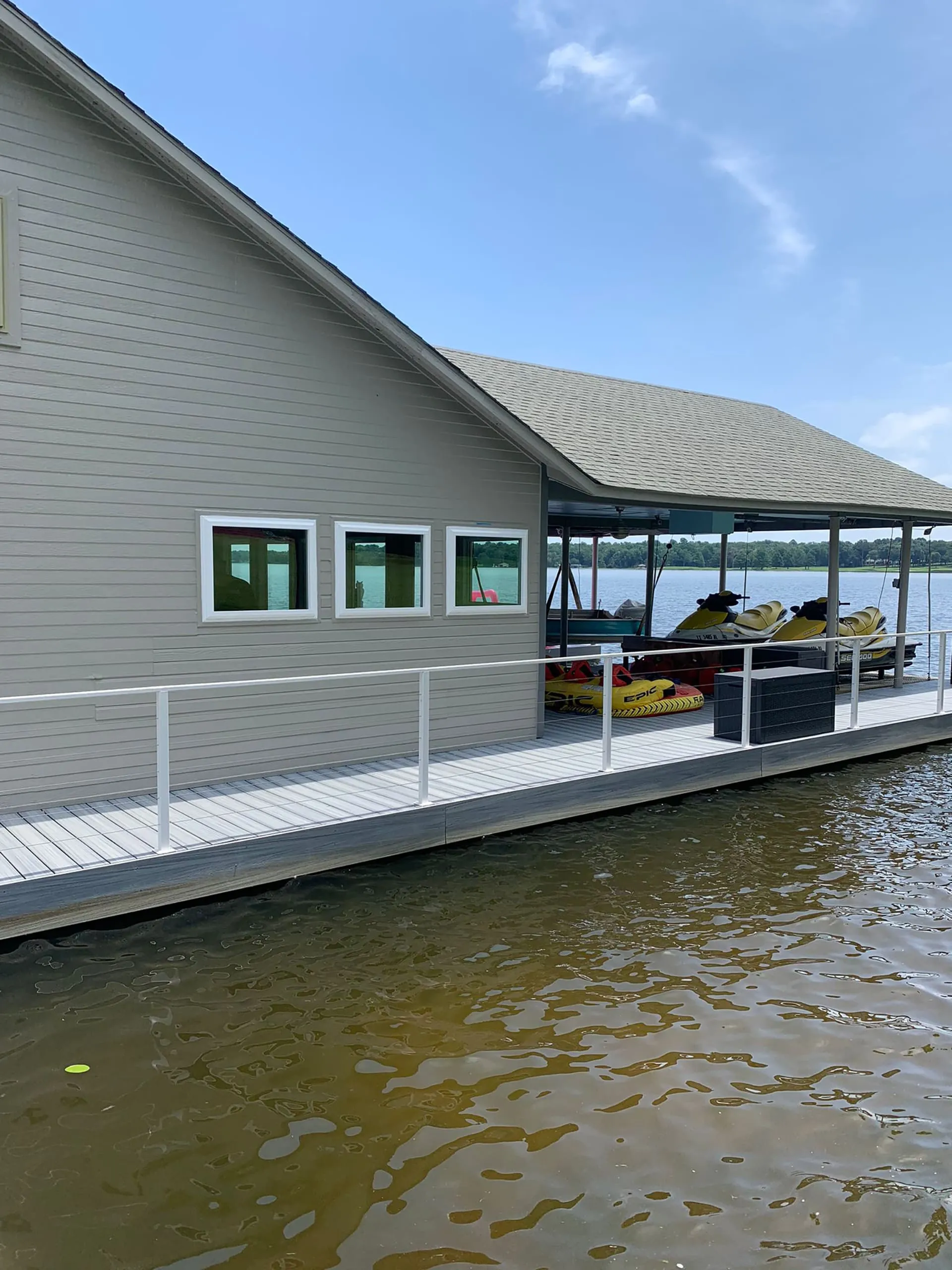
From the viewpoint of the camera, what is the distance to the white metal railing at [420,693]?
5453 mm

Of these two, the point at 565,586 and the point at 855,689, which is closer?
the point at 855,689

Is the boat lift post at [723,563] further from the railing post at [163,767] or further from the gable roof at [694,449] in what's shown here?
the railing post at [163,767]

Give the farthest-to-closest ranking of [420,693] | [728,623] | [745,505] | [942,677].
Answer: [728,623] < [942,677] < [745,505] < [420,693]

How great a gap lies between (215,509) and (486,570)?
8.95 feet

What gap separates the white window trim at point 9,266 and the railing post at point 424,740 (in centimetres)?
357

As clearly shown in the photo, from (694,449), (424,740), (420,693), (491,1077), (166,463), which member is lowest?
(491,1077)

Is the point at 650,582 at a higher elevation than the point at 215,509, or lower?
lower

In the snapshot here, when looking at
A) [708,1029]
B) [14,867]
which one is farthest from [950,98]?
[14,867]

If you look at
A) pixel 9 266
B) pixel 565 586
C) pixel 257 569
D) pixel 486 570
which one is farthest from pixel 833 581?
pixel 9 266

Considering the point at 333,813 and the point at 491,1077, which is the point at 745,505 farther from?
the point at 491,1077

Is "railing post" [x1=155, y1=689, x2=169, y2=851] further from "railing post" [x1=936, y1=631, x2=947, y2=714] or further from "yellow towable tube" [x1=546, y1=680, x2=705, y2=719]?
"railing post" [x1=936, y1=631, x2=947, y2=714]

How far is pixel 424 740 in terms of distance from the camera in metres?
6.64

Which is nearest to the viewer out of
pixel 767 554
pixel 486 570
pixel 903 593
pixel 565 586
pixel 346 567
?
pixel 346 567

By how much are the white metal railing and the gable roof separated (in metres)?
1.77
